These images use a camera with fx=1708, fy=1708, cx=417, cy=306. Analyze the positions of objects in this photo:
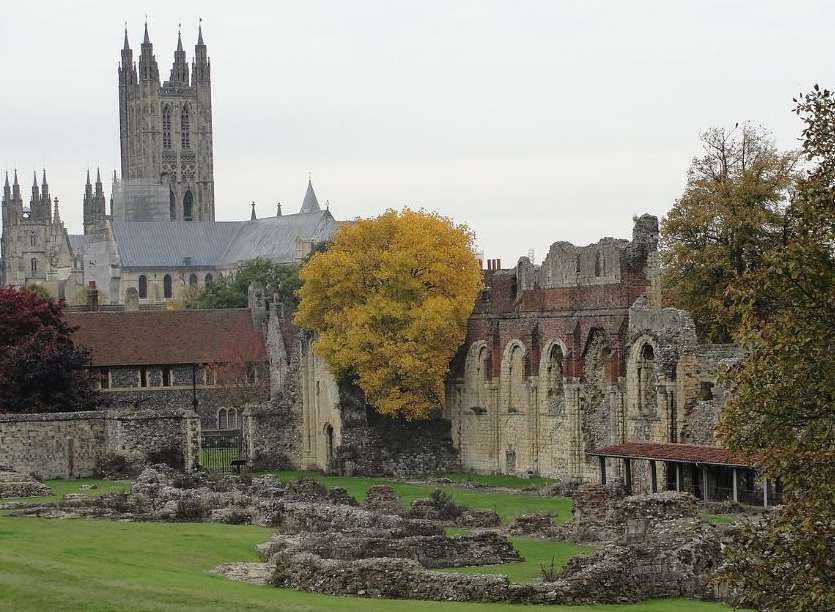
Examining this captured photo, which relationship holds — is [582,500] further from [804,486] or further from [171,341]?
[171,341]

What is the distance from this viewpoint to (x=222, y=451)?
66.4 metres

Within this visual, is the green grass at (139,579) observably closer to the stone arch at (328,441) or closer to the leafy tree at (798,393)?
the leafy tree at (798,393)

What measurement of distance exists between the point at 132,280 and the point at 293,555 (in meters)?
150

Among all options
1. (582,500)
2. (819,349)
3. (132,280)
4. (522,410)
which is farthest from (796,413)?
(132,280)

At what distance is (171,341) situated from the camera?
78062mm

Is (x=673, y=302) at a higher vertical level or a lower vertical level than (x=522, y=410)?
higher

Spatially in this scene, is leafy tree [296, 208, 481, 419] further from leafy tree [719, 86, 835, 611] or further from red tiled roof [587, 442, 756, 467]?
Result: leafy tree [719, 86, 835, 611]

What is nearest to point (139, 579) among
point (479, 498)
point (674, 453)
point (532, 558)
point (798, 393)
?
point (532, 558)

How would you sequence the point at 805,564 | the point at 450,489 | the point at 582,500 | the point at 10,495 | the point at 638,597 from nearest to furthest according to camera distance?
the point at 805,564, the point at 638,597, the point at 582,500, the point at 10,495, the point at 450,489

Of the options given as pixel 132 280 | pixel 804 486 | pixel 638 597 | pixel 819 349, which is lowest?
pixel 638 597

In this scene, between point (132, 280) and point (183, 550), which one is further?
point (132, 280)

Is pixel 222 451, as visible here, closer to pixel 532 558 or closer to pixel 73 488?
pixel 73 488

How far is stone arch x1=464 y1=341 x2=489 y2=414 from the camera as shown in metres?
62.3

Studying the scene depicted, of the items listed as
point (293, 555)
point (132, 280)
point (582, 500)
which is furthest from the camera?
point (132, 280)
